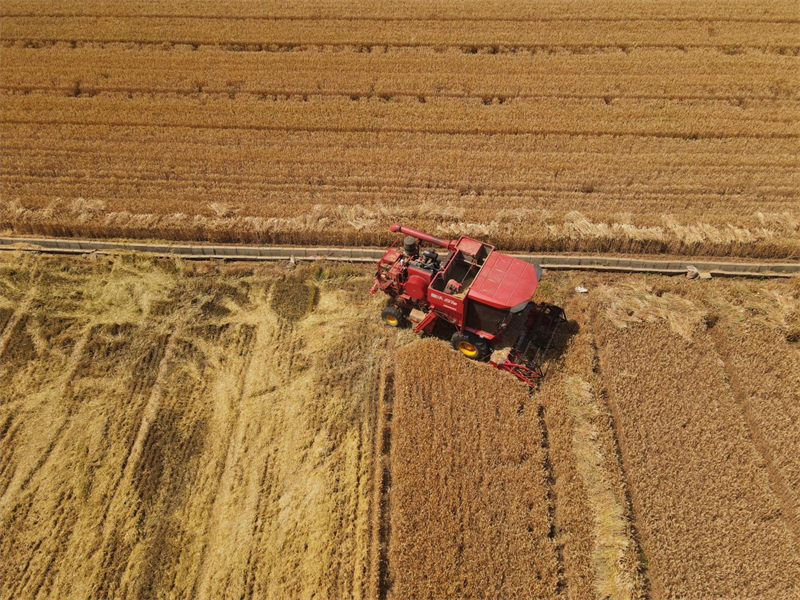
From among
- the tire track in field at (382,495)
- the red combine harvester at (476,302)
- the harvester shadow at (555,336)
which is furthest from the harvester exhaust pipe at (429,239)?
the tire track in field at (382,495)

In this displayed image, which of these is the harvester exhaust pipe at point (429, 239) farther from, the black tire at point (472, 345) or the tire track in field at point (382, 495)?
the tire track in field at point (382, 495)

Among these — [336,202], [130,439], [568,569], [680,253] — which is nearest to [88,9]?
[336,202]

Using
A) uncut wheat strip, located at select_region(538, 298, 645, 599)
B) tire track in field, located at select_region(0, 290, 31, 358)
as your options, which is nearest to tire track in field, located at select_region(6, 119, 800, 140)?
tire track in field, located at select_region(0, 290, 31, 358)

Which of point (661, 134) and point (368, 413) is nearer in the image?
point (368, 413)

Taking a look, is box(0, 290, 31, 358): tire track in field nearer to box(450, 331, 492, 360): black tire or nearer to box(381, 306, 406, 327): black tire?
box(381, 306, 406, 327): black tire

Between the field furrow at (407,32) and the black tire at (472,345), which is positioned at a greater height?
the field furrow at (407,32)

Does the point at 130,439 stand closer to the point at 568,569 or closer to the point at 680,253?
the point at 568,569
